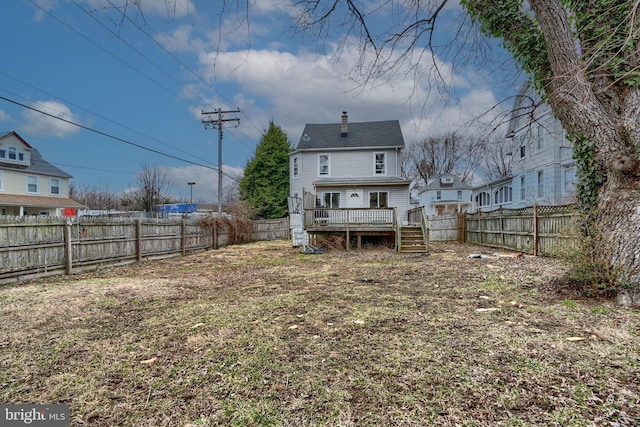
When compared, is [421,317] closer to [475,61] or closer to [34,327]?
[475,61]

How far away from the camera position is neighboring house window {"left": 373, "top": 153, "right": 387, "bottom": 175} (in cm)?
2005

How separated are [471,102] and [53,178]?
28.8 meters

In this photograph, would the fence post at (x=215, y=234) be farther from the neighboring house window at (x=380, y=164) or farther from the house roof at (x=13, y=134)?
the house roof at (x=13, y=134)

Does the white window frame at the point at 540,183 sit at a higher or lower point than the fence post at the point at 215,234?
higher

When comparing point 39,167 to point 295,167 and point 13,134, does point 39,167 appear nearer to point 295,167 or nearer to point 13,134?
point 13,134

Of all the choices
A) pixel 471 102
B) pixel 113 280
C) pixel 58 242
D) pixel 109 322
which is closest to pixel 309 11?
pixel 471 102

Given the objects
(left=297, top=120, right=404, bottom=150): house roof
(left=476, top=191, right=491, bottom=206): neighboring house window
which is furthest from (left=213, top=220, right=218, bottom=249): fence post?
(left=476, top=191, right=491, bottom=206): neighboring house window

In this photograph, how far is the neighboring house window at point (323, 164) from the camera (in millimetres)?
20609

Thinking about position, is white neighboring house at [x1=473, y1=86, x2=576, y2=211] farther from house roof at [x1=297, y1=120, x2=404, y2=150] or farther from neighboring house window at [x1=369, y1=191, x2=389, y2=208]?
neighboring house window at [x1=369, y1=191, x2=389, y2=208]

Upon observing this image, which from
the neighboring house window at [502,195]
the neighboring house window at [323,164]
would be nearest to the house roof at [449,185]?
the neighboring house window at [502,195]

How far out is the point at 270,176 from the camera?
Result: 28625 mm

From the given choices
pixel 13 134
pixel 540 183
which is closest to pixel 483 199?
pixel 540 183

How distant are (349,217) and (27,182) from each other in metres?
22.8

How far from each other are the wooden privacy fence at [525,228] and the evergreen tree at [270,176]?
16884 millimetres
